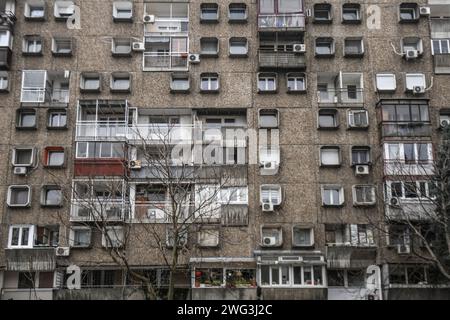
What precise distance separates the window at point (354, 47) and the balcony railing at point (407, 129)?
4546 millimetres

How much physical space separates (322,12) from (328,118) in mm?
6632

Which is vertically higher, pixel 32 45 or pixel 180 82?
pixel 32 45

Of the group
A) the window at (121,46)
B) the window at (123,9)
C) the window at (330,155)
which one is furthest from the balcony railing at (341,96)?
the window at (123,9)

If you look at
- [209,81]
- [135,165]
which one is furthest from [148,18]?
[135,165]

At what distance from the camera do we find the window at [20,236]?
32031 millimetres

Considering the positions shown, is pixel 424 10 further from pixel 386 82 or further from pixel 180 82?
pixel 180 82

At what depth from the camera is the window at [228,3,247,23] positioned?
35.9m

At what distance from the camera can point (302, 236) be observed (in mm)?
32344

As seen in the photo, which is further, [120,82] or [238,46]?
[238,46]

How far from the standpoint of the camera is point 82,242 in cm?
3206

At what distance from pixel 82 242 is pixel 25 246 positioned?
294cm

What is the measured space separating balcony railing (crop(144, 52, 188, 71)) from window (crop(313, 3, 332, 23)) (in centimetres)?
806

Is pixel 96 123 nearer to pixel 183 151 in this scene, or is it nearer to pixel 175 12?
pixel 183 151

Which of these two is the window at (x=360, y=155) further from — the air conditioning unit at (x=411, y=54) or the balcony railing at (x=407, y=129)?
the air conditioning unit at (x=411, y=54)
